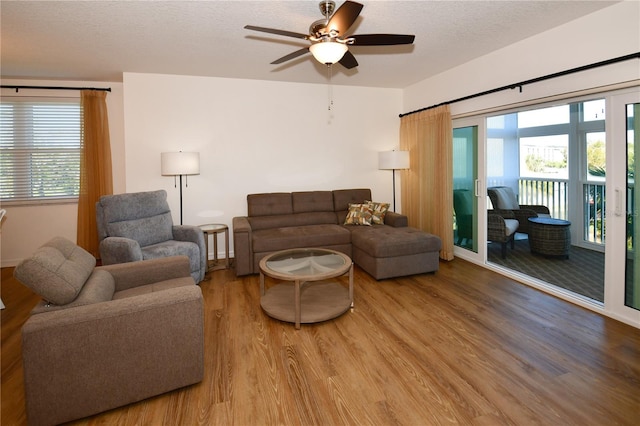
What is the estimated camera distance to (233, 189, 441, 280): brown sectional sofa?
12.8ft

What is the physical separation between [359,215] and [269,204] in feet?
4.21

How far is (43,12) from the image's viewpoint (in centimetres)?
274

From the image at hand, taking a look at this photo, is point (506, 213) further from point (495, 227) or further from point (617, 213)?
point (617, 213)

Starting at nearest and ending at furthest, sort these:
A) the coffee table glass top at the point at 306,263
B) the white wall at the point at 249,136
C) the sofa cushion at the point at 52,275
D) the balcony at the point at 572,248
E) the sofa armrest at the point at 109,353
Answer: the sofa armrest at the point at 109,353, the sofa cushion at the point at 52,275, the coffee table glass top at the point at 306,263, the balcony at the point at 572,248, the white wall at the point at 249,136

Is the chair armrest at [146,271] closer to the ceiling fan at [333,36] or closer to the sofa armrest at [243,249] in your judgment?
the sofa armrest at [243,249]

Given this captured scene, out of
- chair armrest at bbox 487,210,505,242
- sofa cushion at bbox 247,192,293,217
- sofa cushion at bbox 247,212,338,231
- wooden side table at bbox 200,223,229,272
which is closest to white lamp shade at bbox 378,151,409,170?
sofa cushion at bbox 247,212,338,231

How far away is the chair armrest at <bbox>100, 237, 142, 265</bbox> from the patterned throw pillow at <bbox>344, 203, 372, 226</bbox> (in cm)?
268

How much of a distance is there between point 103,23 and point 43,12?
41 centimetres

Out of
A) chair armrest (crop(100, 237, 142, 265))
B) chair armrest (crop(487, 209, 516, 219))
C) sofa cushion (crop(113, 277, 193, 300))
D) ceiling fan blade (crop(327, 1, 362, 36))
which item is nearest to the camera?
ceiling fan blade (crop(327, 1, 362, 36))

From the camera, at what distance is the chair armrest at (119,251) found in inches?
124

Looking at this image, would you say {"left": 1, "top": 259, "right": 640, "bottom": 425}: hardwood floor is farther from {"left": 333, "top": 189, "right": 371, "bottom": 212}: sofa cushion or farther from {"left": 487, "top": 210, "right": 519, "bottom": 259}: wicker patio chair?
{"left": 333, "top": 189, "right": 371, "bottom": 212}: sofa cushion

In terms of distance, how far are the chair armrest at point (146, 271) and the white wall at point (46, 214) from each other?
9.59 ft

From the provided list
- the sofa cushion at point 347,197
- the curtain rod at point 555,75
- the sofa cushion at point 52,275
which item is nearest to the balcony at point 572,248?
the curtain rod at point 555,75

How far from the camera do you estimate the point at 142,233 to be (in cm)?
372
